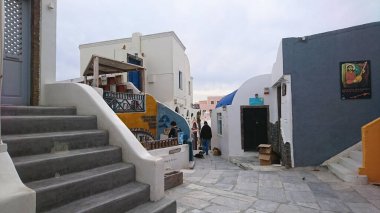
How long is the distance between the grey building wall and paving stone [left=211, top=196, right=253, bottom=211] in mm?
4393

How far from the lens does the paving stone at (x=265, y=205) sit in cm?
459

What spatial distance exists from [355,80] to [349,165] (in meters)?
2.67

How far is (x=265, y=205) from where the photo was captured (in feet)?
15.8

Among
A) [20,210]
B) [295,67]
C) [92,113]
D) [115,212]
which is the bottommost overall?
[115,212]

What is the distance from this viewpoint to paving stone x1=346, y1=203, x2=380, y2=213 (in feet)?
15.0

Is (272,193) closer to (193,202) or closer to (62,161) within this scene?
(193,202)

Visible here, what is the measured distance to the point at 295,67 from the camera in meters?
8.63

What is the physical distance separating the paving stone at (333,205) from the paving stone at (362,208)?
0.12 m

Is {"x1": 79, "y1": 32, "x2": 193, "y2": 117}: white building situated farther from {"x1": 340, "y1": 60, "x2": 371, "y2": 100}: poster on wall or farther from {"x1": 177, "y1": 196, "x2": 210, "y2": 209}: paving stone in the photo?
{"x1": 177, "y1": 196, "x2": 210, "y2": 209}: paving stone

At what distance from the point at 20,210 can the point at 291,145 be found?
801 centimetres

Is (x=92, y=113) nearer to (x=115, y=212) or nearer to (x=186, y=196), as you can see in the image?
(x=115, y=212)

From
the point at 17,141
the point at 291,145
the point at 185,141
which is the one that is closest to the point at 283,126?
the point at 291,145

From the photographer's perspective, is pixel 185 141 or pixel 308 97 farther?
pixel 185 141

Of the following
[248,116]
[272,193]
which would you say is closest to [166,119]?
[248,116]
